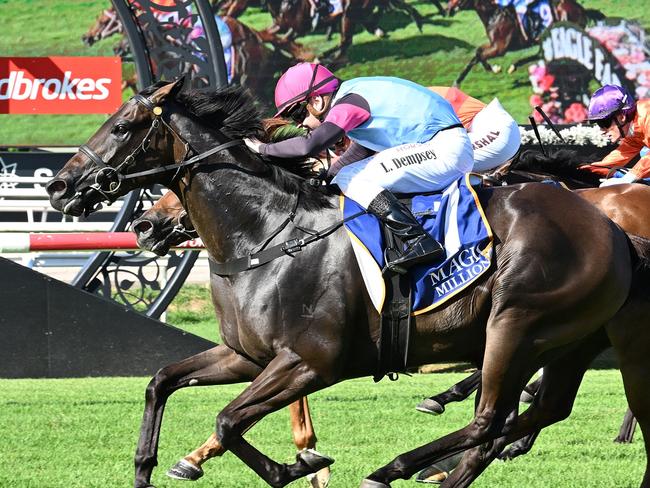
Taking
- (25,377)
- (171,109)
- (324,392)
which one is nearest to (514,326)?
(171,109)

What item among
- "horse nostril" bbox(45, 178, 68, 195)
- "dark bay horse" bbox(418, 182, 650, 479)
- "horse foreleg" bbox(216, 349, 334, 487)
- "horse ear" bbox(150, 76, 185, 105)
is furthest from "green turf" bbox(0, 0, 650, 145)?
"horse foreleg" bbox(216, 349, 334, 487)

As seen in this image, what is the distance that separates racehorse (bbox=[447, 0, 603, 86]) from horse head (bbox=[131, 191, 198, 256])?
20.0 metres

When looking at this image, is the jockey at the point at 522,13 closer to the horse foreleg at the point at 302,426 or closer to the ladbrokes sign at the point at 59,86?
the ladbrokes sign at the point at 59,86

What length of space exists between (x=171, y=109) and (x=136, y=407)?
10.6 ft

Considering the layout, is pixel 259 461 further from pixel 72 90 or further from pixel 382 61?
pixel 382 61

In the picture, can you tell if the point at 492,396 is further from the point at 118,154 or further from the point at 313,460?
the point at 118,154

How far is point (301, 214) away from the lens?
4891 millimetres

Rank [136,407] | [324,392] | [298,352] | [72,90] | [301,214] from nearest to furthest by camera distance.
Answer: [298,352] → [301,214] → [136,407] → [324,392] → [72,90]

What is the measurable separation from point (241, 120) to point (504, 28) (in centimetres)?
2129

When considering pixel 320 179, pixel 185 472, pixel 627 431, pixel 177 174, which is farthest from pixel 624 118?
pixel 185 472

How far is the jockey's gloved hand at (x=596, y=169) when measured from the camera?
7309 mm

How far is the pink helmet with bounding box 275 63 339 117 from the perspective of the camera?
16.7 feet

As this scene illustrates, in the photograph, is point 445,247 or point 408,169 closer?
point 445,247

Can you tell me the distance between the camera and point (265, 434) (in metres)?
6.94
